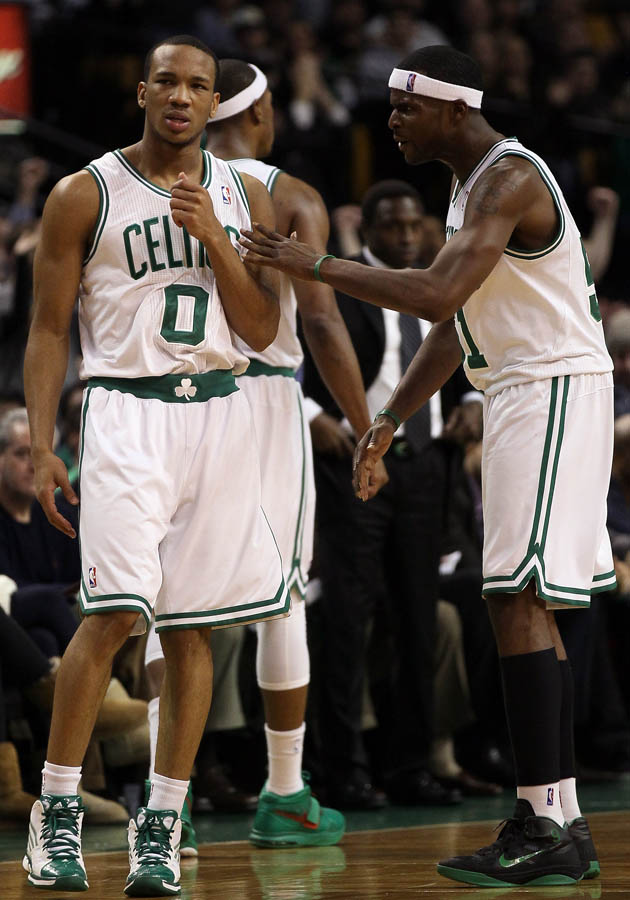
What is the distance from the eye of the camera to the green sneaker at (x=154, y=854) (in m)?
→ 3.51

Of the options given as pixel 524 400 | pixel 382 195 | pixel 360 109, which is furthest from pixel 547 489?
pixel 360 109

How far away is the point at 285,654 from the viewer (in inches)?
186

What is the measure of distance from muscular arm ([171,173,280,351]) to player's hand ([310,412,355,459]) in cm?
166

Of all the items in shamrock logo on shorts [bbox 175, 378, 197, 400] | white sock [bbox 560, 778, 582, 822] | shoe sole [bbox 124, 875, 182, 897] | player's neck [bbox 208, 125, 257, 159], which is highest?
player's neck [bbox 208, 125, 257, 159]

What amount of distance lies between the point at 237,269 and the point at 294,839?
1.89 metres

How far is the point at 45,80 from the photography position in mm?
11734

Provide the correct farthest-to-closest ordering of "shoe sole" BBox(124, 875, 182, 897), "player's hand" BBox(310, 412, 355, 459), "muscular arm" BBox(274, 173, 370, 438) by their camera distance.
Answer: "player's hand" BBox(310, 412, 355, 459) → "muscular arm" BBox(274, 173, 370, 438) → "shoe sole" BBox(124, 875, 182, 897)

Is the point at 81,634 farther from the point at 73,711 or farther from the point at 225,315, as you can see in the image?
the point at 225,315

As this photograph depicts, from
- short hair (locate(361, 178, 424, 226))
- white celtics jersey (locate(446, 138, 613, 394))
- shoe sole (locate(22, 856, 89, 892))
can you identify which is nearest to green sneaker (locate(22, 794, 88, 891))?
shoe sole (locate(22, 856, 89, 892))

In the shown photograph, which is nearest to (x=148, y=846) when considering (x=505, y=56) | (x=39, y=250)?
(x=39, y=250)

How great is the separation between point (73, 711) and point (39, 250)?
3.85 ft

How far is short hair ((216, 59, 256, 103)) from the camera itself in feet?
16.1

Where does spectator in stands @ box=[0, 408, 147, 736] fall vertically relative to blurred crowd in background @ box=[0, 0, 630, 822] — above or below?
below

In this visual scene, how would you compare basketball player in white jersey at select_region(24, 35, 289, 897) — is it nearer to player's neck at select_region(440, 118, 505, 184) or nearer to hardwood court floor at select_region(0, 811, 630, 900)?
hardwood court floor at select_region(0, 811, 630, 900)
